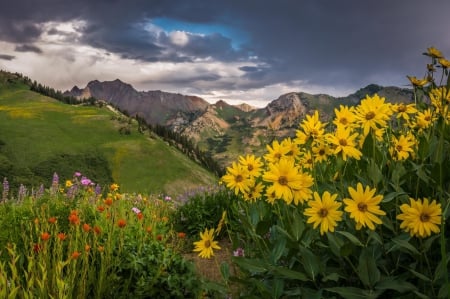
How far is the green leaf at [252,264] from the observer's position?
310 cm

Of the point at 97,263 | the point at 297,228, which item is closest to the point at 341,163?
the point at 297,228

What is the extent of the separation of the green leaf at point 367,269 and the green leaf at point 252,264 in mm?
687

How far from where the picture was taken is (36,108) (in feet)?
483

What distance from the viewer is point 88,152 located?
116625 millimetres

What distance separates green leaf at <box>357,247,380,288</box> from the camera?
2.73 m

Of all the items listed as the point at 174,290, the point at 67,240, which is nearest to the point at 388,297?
the point at 174,290

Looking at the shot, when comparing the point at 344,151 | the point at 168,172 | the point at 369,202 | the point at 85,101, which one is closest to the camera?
the point at 369,202

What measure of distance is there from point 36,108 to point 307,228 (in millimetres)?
157573

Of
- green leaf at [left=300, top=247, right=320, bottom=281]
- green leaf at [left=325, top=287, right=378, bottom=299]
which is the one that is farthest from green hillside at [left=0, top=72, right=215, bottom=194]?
green leaf at [left=325, top=287, right=378, bottom=299]

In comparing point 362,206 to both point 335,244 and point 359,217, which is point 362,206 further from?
point 335,244

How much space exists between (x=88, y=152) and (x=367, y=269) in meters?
120

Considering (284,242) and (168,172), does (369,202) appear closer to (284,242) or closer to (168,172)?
(284,242)

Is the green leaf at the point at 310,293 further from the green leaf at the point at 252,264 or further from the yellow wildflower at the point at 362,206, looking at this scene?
the yellow wildflower at the point at 362,206

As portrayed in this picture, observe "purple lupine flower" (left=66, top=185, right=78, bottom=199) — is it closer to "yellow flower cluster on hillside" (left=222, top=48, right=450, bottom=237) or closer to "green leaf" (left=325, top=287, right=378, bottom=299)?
"yellow flower cluster on hillside" (left=222, top=48, right=450, bottom=237)
